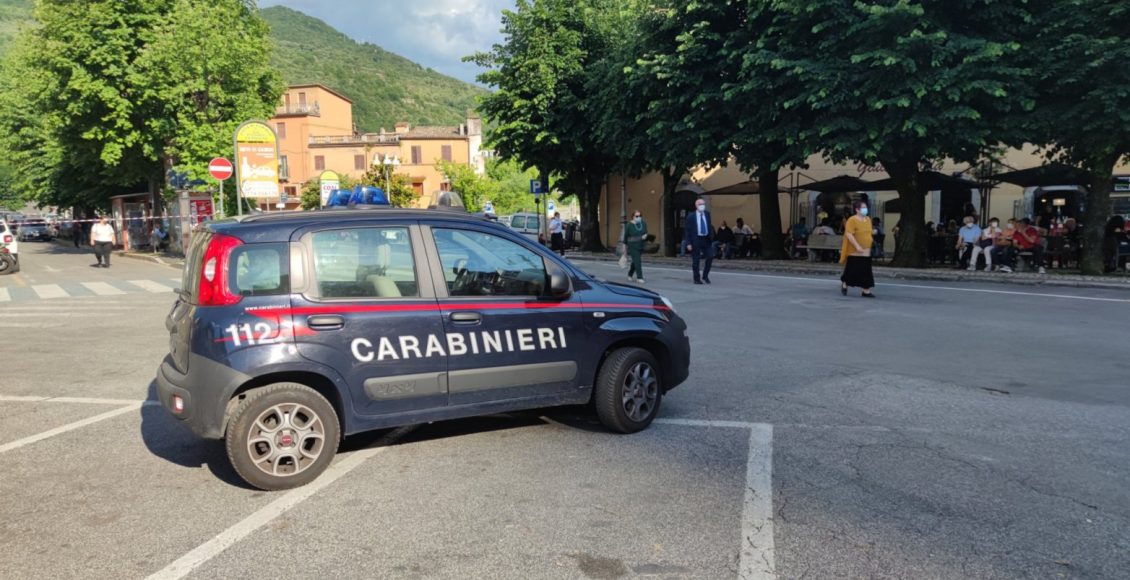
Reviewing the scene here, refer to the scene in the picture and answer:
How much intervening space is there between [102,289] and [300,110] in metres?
59.8

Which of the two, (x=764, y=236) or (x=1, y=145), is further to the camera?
(x=1, y=145)

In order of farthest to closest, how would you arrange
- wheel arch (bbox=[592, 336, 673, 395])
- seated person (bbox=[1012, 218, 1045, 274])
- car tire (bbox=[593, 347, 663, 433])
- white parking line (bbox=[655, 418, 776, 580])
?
seated person (bbox=[1012, 218, 1045, 274]) < wheel arch (bbox=[592, 336, 673, 395]) < car tire (bbox=[593, 347, 663, 433]) < white parking line (bbox=[655, 418, 776, 580])

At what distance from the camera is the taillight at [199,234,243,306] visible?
4.33 metres

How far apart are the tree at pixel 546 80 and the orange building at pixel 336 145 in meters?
41.3

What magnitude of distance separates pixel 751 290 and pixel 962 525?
11510mm

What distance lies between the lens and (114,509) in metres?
4.18

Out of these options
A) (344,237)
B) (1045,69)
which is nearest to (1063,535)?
(344,237)

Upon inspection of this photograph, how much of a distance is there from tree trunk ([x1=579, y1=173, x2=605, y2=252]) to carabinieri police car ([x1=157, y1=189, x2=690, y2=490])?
90.5 feet

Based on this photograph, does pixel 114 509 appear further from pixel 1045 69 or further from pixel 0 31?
pixel 0 31

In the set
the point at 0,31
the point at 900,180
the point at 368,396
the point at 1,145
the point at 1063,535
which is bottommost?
the point at 1063,535

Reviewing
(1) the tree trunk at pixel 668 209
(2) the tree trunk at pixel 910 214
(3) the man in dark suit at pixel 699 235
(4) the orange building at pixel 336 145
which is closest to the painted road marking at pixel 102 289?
(3) the man in dark suit at pixel 699 235

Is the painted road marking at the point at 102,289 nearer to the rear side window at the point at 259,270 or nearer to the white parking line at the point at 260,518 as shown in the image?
the white parking line at the point at 260,518

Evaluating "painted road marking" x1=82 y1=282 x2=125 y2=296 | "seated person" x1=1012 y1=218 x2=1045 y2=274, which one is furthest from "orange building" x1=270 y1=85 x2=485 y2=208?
"seated person" x1=1012 y1=218 x2=1045 y2=274

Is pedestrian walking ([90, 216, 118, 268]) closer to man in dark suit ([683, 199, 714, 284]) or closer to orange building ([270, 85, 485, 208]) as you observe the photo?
man in dark suit ([683, 199, 714, 284])
